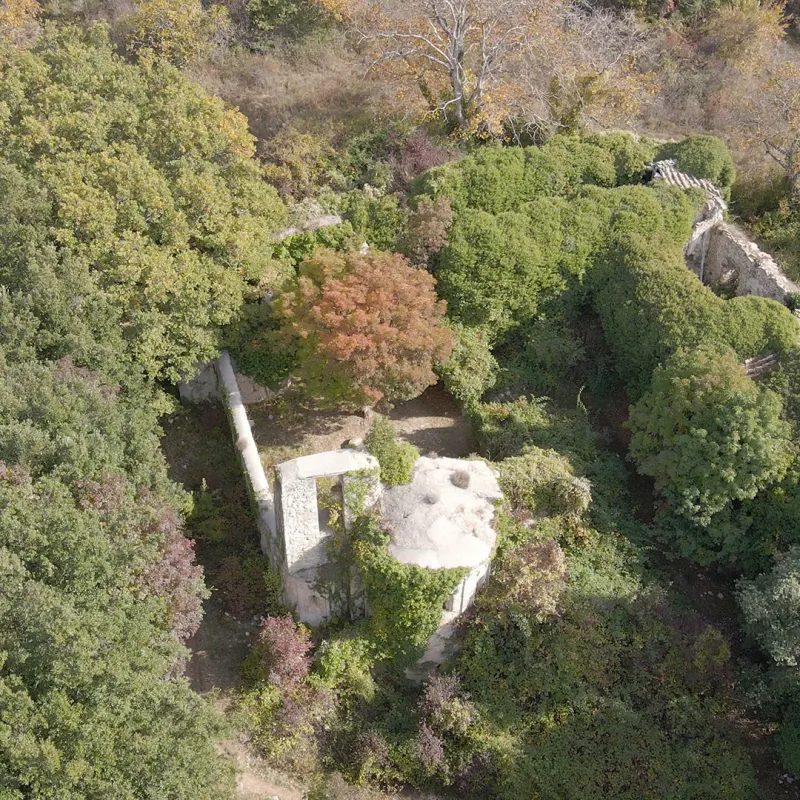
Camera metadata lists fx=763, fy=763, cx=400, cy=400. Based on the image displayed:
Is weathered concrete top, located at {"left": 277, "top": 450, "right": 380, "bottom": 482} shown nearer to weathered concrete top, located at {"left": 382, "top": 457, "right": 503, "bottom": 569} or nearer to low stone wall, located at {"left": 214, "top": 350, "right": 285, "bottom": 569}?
weathered concrete top, located at {"left": 382, "top": 457, "right": 503, "bottom": 569}

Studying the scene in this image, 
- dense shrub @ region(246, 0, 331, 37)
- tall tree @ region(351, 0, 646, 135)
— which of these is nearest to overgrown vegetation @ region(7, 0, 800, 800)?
tall tree @ region(351, 0, 646, 135)

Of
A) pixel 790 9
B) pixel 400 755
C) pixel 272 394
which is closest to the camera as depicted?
pixel 400 755

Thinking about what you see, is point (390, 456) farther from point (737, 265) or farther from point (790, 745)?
point (737, 265)

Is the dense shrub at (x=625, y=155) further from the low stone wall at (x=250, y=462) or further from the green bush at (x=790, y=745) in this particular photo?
the green bush at (x=790, y=745)

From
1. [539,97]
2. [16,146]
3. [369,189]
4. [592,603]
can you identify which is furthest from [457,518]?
[539,97]

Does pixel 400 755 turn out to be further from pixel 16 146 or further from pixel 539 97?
pixel 539 97

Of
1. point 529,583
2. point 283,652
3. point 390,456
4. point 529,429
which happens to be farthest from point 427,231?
point 283,652

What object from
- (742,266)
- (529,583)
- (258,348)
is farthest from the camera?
(742,266)
